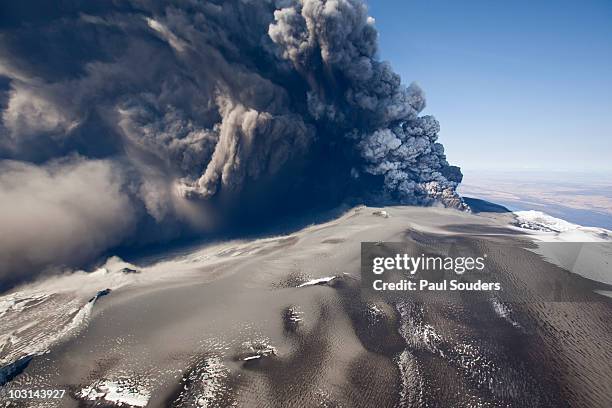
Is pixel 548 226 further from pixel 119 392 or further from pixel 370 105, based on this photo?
pixel 119 392

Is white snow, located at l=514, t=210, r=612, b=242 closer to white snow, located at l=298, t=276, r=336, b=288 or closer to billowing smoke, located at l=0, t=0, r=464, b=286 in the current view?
billowing smoke, located at l=0, t=0, r=464, b=286

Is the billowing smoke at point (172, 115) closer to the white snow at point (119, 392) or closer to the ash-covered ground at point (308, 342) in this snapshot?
the ash-covered ground at point (308, 342)

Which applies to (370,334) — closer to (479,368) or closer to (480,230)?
(479,368)

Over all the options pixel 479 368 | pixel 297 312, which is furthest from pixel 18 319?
pixel 479 368

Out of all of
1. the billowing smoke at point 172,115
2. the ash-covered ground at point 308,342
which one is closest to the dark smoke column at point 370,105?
the billowing smoke at point 172,115

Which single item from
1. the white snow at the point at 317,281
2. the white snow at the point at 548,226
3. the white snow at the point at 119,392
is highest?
the white snow at the point at 317,281
